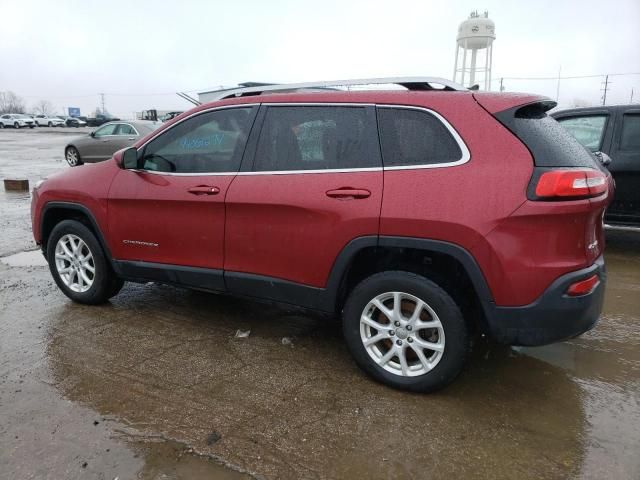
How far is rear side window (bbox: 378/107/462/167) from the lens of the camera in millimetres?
2814

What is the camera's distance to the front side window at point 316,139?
3.05m

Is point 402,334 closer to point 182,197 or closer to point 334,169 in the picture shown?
point 334,169

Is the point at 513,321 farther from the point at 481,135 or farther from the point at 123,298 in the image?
the point at 123,298

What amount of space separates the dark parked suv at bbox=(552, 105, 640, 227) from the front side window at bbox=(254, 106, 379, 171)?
4.12 metres

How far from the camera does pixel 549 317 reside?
264 centimetres

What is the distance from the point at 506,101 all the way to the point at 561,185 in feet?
1.92

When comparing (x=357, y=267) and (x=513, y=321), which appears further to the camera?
(x=357, y=267)

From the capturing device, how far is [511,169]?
8.60 feet

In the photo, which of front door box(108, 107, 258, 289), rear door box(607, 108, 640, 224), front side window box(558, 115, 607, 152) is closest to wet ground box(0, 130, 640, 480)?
front door box(108, 107, 258, 289)

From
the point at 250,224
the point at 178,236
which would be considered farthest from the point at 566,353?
the point at 178,236

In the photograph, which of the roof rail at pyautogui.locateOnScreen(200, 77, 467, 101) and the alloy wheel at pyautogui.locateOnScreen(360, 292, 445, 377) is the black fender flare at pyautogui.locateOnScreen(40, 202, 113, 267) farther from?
the alloy wheel at pyautogui.locateOnScreen(360, 292, 445, 377)

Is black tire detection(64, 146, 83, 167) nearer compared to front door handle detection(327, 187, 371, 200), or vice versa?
front door handle detection(327, 187, 371, 200)

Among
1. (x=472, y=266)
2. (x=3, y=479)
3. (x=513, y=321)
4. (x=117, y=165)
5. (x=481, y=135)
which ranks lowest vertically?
(x=3, y=479)

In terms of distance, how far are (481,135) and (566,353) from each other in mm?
1840
